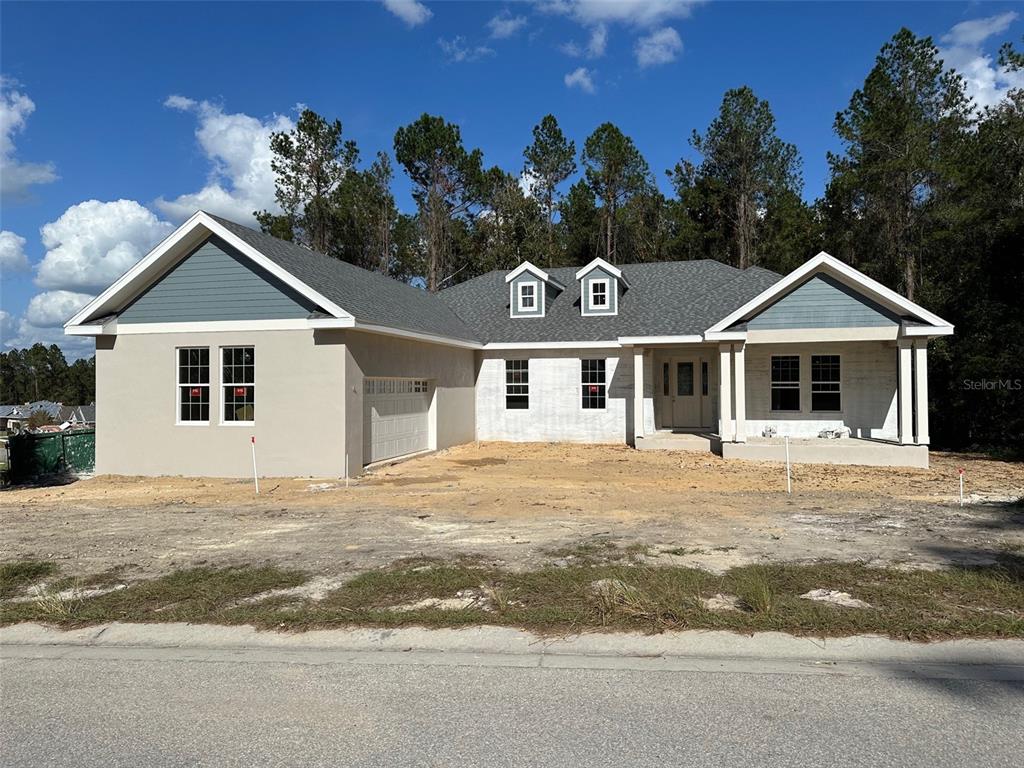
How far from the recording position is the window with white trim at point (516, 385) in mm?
22609

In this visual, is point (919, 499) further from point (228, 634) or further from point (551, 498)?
point (228, 634)

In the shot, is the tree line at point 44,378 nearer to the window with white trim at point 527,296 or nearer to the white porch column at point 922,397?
the window with white trim at point 527,296

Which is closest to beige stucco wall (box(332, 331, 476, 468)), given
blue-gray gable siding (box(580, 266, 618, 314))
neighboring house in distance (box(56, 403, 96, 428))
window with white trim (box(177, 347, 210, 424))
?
window with white trim (box(177, 347, 210, 424))

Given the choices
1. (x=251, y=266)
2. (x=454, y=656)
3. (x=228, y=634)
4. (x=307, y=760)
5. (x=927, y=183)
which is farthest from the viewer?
(x=927, y=183)

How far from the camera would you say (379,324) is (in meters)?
15.7

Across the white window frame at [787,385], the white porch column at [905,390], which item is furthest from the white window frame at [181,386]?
the white porch column at [905,390]

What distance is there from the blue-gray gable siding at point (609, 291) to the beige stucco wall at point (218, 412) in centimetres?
1069

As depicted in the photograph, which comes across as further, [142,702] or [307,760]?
[142,702]

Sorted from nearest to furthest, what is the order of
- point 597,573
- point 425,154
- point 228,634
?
point 228,634
point 597,573
point 425,154

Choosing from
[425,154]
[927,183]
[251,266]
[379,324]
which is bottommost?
[379,324]

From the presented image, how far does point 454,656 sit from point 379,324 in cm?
1148

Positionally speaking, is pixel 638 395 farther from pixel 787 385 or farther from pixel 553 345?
pixel 787 385

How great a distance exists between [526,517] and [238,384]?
850cm

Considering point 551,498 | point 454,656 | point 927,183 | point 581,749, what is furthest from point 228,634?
point 927,183
